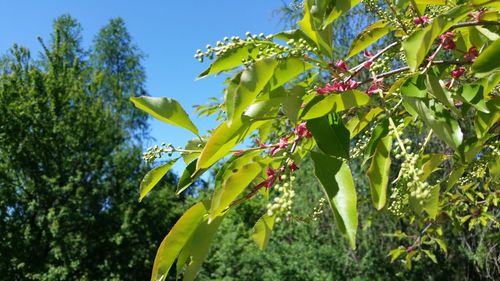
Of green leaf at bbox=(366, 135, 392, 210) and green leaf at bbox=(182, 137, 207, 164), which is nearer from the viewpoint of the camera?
green leaf at bbox=(366, 135, 392, 210)

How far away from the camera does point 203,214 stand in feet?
2.47

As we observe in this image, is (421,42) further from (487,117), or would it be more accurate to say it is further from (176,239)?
(176,239)

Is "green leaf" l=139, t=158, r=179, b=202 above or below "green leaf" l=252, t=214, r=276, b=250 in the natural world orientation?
above

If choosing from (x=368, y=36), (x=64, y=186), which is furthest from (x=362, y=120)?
(x=64, y=186)

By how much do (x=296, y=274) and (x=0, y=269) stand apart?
6.11 m

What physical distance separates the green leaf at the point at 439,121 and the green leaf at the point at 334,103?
64 mm

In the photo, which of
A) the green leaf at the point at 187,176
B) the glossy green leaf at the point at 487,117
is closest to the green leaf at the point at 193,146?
the green leaf at the point at 187,176

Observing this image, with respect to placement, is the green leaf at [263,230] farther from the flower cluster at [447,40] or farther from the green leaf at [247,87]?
the flower cluster at [447,40]

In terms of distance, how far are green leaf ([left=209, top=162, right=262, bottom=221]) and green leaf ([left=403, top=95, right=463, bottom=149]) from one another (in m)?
0.23

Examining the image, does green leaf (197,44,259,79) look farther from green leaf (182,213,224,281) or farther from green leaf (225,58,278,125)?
green leaf (182,213,224,281)

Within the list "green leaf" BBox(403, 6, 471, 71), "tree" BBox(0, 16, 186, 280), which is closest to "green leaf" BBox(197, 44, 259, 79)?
"green leaf" BBox(403, 6, 471, 71)

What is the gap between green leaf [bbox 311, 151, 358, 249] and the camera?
618mm

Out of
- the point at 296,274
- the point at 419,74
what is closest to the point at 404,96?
the point at 419,74

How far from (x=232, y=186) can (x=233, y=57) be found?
0.20 metres
